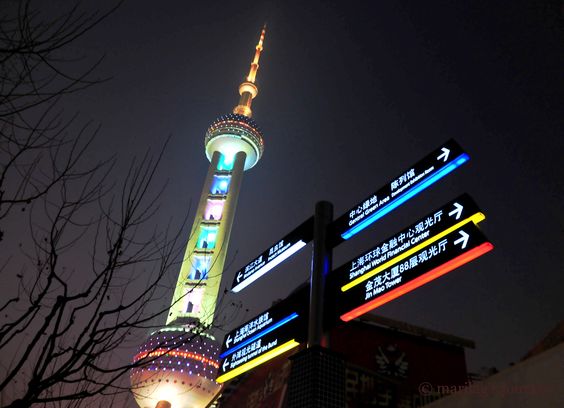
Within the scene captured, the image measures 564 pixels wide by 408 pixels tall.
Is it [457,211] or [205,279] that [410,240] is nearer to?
[457,211]

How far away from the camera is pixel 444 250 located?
19.1 ft

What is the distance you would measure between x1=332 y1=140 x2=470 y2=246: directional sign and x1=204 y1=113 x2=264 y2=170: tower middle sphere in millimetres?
50902

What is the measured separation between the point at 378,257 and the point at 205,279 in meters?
38.8

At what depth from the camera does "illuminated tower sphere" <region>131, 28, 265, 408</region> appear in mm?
42281

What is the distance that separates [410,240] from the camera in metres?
6.45

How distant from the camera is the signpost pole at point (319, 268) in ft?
23.6

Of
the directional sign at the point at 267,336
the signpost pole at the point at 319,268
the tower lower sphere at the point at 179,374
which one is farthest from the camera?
the tower lower sphere at the point at 179,374

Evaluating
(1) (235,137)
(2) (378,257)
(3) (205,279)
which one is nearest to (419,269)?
(2) (378,257)

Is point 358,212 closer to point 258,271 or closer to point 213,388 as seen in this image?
point 258,271

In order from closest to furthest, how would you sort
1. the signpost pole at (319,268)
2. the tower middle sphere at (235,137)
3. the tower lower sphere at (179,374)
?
the signpost pole at (319,268) → the tower lower sphere at (179,374) → the tower middle sphere at (235,137)

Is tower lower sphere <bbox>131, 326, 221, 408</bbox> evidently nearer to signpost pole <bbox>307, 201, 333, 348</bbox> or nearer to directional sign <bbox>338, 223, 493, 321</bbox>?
signpost pole <bbox>307, 201, 333, 348</bbox>

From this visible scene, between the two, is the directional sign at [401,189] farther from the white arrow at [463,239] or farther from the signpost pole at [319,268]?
the white arrow at [463,239]

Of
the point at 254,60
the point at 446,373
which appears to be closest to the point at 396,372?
the point at 446,373

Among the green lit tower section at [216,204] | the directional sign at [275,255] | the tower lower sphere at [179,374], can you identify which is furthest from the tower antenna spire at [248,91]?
the directional sign at [275,255]
